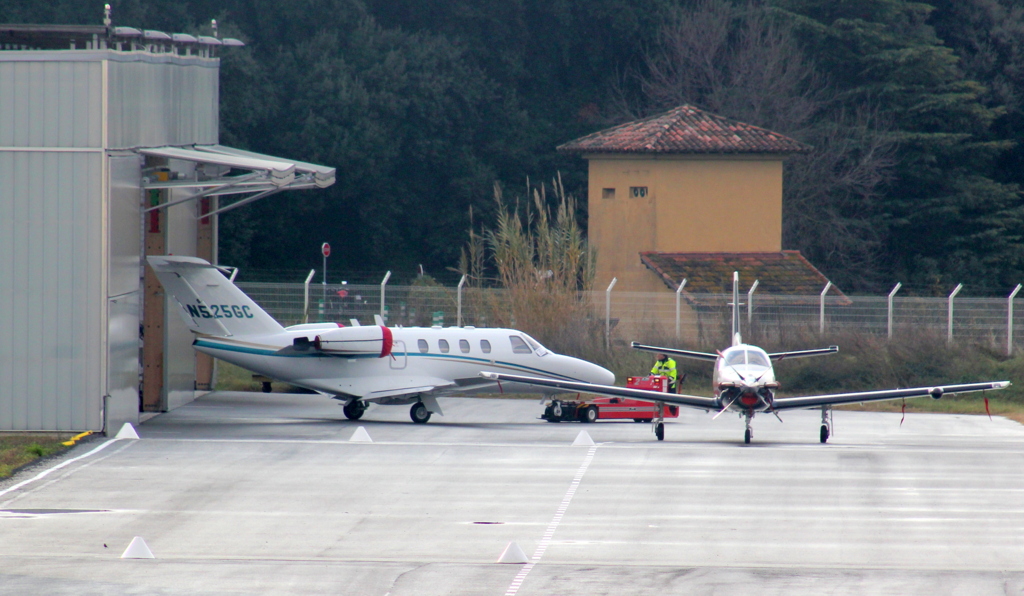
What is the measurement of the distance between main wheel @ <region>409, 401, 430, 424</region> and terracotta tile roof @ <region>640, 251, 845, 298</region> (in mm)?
15209

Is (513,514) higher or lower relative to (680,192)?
lower

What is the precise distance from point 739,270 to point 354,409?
18687 millimetres

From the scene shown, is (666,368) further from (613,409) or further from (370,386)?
(370,386)

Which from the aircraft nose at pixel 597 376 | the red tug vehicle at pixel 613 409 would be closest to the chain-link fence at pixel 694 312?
the aircraft nose at pixel 597 376

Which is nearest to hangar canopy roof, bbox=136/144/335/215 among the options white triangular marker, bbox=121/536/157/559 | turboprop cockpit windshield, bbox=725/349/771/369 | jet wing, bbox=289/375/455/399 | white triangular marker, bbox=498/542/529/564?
jet wing, bbox=289/375/455/399

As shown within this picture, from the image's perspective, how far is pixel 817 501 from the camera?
654 inches

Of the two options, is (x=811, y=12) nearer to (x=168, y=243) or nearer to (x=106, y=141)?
(x=168, y=243)

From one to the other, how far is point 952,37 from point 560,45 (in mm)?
18969

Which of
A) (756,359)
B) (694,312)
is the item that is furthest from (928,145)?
(756,359)

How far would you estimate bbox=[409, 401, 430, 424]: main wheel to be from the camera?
84.4 ft

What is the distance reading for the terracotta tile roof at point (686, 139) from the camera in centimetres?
4491

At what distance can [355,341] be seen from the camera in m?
24.9

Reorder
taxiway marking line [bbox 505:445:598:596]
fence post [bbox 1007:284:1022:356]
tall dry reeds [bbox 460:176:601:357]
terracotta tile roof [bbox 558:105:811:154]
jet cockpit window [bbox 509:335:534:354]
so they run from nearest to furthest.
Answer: taxiway marking line [bbox 505:445:598:596]
jet cockpit window [bbox 509:335:534:354]
fence post [bbox 1007:284:1022:356]
tall dry reeds [bbox 460:176:601:357]
terracotta tile roof [bbox 558:105:811:154]

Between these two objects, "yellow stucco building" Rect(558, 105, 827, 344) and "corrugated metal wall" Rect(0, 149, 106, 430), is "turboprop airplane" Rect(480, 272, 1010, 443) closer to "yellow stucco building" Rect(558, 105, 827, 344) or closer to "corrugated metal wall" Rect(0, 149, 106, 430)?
"corrugated metal wall" Rect(0, 149, 106, 430)
